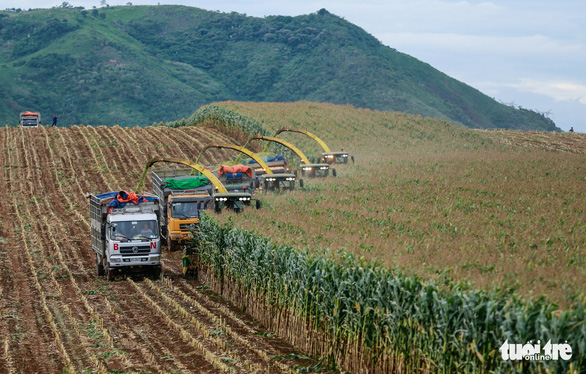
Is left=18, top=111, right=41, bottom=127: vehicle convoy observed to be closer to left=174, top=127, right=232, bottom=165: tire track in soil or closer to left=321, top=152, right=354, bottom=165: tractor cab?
left=174, top=127, right=232, bottom=165: tire track in soil

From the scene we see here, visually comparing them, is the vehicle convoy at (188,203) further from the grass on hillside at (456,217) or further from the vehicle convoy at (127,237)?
the grass on hillside at (456,217)

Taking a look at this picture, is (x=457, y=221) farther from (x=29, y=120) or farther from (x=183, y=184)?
(x=29, y=120)

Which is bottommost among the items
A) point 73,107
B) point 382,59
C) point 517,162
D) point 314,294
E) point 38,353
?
point 38,353

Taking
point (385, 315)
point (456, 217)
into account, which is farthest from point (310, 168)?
point (385, 315)

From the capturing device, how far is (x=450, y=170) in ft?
140

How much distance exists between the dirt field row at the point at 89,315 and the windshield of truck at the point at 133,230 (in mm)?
1849

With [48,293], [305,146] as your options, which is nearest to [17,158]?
[305,146]

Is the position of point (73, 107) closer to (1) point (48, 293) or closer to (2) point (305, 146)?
(2) point (305, 146)

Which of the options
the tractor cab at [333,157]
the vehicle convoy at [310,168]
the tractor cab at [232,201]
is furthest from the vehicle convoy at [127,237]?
the tractor cab at [333,157]

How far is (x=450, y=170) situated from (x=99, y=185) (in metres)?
26.3

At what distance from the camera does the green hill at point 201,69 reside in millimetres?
136375

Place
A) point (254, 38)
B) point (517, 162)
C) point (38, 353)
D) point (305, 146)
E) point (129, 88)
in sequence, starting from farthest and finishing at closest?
1. point (254, 38)
2. point (129, 88)
3. point (305, 146)
4. point (517, 162)
5. point (38, 353)

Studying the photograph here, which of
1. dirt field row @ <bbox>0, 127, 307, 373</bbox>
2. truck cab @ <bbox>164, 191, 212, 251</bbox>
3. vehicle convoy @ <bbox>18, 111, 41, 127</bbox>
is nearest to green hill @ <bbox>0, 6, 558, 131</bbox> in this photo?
vehicle convoy @ <bbox>18, 111, 41, 127</bbox>

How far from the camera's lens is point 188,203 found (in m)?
31.1
